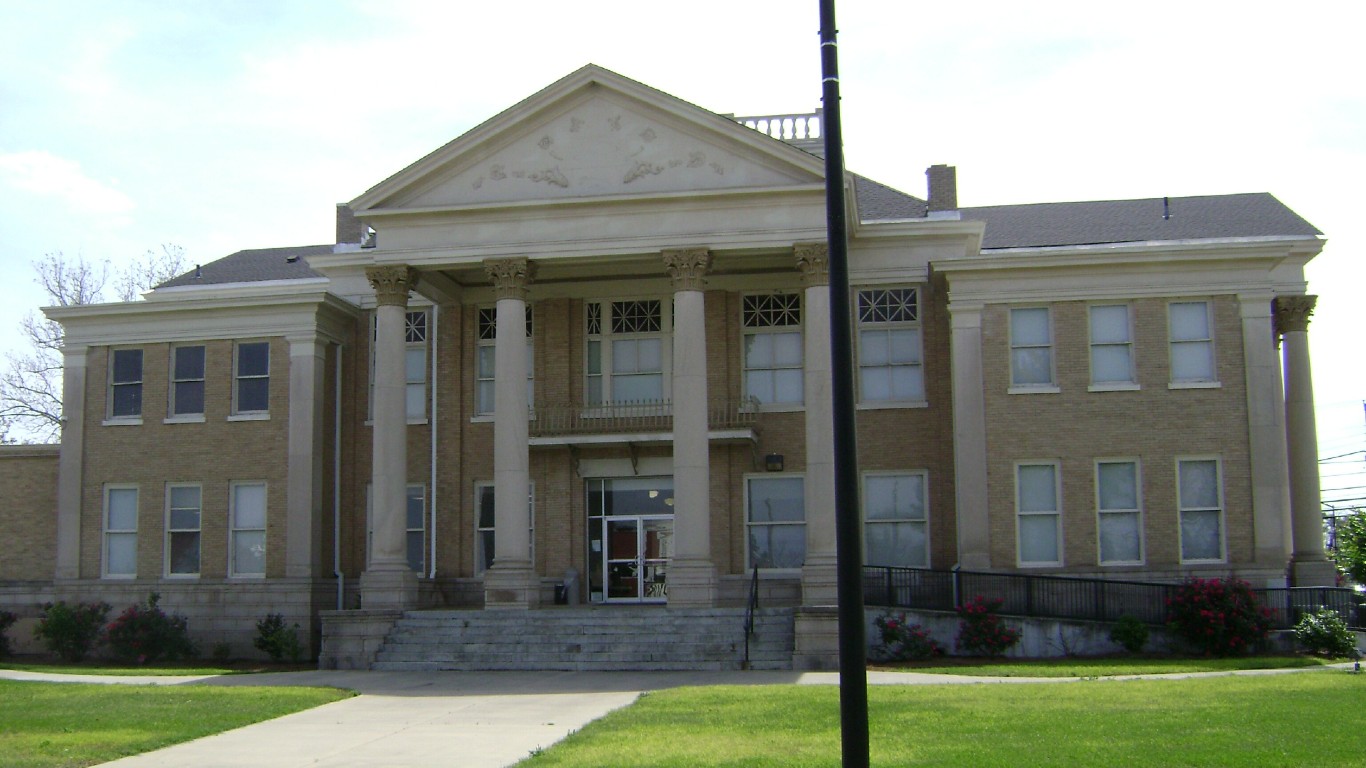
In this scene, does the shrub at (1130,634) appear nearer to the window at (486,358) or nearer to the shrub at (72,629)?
the window at (486,358)

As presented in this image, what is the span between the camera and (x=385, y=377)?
30469 millimetres

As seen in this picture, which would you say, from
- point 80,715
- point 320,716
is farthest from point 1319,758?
point 80,715

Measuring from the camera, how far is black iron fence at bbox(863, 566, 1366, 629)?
27.9 m

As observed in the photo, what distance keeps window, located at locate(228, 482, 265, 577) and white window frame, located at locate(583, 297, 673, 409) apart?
8.38 metres

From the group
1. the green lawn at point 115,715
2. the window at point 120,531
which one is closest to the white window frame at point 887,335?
the green lawn at point 115,715

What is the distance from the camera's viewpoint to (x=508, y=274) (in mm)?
29938

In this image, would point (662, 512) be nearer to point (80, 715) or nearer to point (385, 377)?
point (385, 377)

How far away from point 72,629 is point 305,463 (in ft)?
21.0

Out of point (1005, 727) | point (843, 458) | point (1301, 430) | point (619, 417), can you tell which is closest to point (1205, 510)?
point (1301, 430)

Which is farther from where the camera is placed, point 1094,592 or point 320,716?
point 1094,592

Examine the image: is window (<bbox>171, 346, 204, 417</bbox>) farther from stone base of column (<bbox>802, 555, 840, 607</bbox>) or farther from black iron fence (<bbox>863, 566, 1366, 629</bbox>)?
black iron fence (<bbox>863, 566, 1366, 629</bbox>)

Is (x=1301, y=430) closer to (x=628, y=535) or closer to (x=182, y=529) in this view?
(x=628, y=535)

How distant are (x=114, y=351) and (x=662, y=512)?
14.3 m

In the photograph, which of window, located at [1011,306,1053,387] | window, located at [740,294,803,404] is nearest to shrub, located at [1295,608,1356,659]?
window, located at [1011,306,1053,387]
